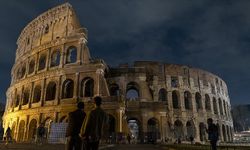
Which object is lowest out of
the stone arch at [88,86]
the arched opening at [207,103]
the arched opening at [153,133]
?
the arched opening at [153,133]

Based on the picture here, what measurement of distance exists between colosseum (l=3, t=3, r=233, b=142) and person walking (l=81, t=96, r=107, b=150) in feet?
60.9

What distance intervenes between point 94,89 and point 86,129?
74.9ft

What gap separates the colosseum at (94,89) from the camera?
2747cm

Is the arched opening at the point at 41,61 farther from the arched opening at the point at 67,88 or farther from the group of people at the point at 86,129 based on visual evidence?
the group of people at the point at 86,129

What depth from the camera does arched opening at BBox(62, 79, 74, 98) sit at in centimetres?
2969

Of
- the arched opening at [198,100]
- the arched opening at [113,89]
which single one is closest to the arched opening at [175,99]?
the arched opening at [198,100]

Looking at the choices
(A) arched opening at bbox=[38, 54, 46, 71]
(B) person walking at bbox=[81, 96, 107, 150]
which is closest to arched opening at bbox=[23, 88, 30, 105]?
(A) arched opening at bbox=[38, 54, 46, 71]

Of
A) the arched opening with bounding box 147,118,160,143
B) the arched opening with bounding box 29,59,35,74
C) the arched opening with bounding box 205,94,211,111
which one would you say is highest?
the arched opening with bounding box 29,59,35,74

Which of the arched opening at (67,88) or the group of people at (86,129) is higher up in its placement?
the arched opening at (67,88)

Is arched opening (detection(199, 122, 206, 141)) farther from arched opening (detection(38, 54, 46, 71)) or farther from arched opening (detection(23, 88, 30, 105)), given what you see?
arched opening (detection(23, 88, 30, 105))

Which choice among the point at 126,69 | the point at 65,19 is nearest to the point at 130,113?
the point at 126,69

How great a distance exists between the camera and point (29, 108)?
31.0m

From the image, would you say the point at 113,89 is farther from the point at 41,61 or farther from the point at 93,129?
the point at 93,129

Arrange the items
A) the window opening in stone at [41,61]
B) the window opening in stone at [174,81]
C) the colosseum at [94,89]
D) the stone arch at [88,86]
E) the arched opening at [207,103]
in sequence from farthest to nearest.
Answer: the arched opening at [207,103] → the window opening in stone at [174,81] → the window opening in stone at [41,61] → the stone arch at [88,86] → the colosseum at [94,89]
